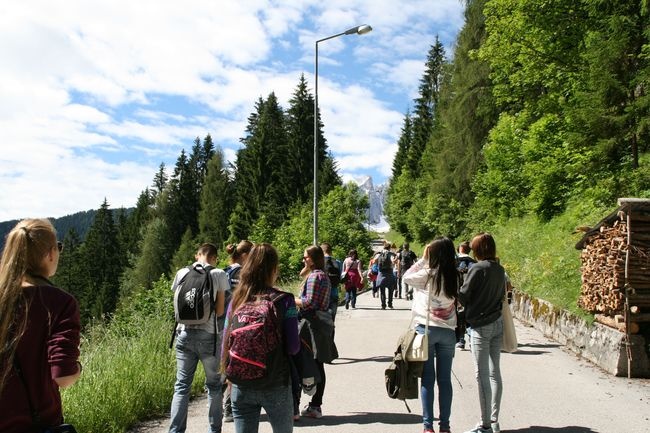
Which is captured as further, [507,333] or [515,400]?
[515,400]

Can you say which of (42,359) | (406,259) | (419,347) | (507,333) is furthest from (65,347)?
(406,259)

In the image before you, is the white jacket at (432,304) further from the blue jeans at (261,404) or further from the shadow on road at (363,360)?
the shadow on road at (363,360)

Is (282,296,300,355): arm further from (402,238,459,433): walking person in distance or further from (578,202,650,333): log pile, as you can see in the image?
(578,202,650,333): log pile

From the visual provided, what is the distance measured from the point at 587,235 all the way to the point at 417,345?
6.30 meters

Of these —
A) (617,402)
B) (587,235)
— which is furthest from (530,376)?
(587,235)

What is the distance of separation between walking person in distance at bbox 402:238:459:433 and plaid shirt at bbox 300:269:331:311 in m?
1.22

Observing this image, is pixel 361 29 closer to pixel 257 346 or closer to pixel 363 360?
pixel 363 360

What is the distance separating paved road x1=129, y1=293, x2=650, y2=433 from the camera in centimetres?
611

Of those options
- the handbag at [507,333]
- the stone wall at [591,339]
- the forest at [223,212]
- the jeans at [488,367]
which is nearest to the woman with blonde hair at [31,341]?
the jeans at [488,367]

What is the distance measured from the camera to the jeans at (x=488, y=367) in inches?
224

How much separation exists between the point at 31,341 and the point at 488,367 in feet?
14.6

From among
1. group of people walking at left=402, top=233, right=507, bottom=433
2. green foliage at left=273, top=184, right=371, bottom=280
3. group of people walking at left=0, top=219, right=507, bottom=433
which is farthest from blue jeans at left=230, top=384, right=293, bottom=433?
green foliage at left=273, top=184, right=371, bottom=280

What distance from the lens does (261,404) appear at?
3777 millimetres

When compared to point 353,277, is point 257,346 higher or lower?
higher
